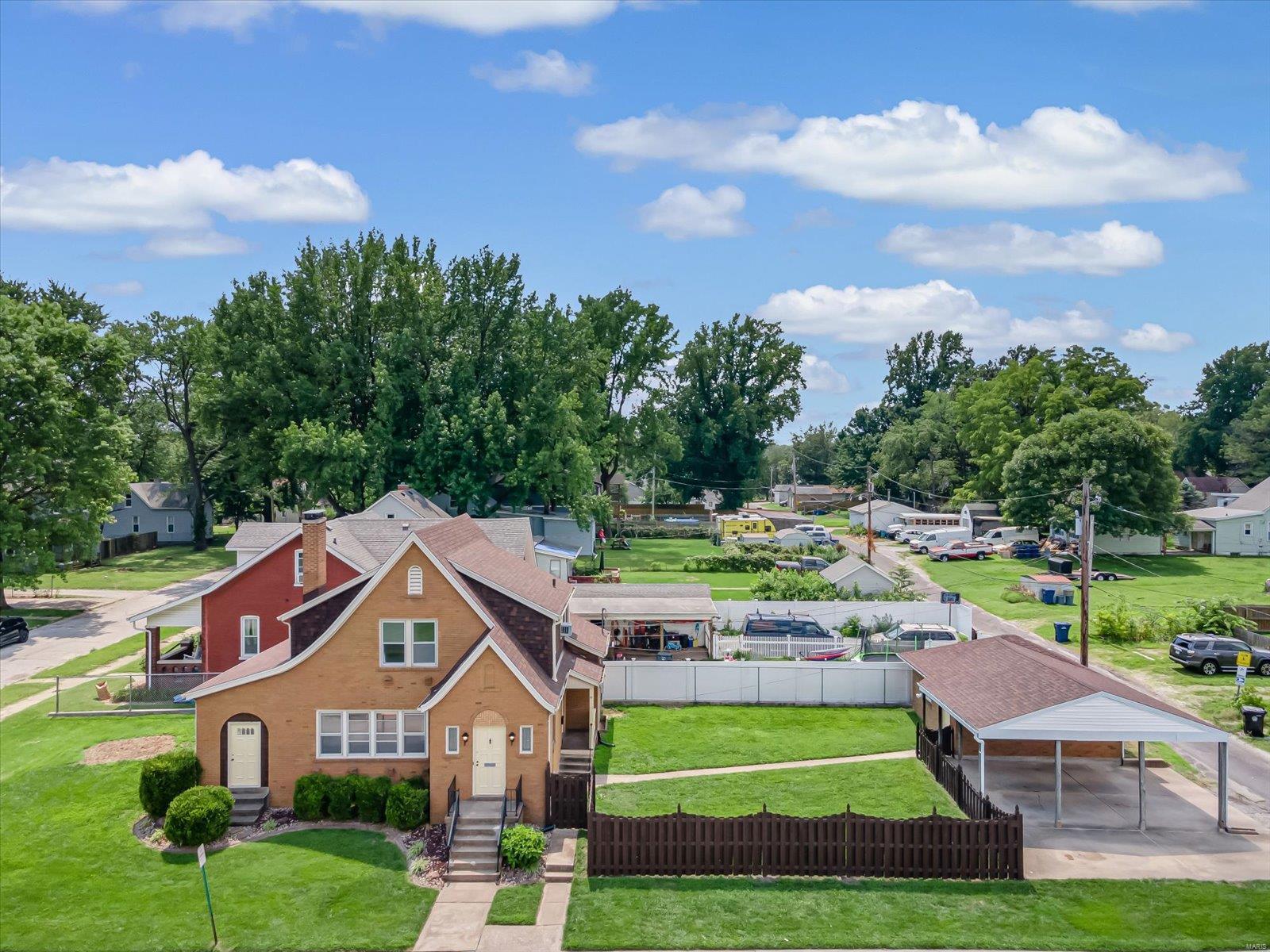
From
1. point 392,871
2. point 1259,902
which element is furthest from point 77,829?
point 1259,902

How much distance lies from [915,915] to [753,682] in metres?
16.6

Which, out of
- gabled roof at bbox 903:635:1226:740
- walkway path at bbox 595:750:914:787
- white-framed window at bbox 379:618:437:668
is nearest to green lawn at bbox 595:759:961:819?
walkway path at bbox 595:750:914:787

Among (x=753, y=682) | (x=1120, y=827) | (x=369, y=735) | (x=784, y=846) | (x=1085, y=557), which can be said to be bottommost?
(x=1120, y=827)

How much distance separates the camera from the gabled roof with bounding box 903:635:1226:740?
83.2 feet

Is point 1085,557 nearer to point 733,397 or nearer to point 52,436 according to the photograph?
point 52,436

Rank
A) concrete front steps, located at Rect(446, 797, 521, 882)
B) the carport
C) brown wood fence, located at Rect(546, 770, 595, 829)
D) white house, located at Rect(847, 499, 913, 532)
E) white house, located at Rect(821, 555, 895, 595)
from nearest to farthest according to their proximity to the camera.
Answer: concrete front steps, located at Rect(446, 797, 521, 882) < the carport < brown wood fence, located at Rect(546, 770, 595, 829) < white house, located at Rect(821, 555, 895, 595) < white house, located at Rect(847, 499, 913, 532)

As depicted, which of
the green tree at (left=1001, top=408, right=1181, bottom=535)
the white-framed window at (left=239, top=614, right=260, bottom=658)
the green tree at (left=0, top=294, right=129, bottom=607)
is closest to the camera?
the white-framed window at (left=239, top=614, right=260, bottom=658)

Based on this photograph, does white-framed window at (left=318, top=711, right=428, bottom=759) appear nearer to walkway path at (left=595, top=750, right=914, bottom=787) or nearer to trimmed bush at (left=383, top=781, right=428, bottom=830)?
trimmed bush at (left=383, top=781, right=428, bottom=830)

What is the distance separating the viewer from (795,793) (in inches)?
1096

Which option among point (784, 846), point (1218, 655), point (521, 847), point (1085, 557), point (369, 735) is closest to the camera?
point (784, 846)

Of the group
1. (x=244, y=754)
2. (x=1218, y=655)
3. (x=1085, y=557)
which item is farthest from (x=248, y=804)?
(x=1218, y=655)

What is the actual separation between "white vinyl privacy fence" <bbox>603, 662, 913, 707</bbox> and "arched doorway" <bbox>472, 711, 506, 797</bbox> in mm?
11980

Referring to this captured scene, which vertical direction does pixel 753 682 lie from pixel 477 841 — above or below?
above

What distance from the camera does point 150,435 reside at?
305 feet
